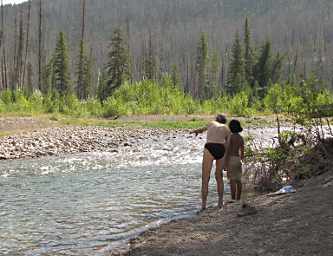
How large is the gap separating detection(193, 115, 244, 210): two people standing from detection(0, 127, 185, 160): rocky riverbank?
13167 millimetres

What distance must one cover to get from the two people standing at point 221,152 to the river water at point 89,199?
85 cm

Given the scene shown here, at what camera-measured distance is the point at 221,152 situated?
9.80 metres

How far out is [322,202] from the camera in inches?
304

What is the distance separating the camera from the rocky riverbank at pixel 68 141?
22.0m

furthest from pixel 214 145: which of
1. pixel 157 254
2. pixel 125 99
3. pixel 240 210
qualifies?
pixel 125 99

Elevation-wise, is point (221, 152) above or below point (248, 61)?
below

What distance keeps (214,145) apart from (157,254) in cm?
348

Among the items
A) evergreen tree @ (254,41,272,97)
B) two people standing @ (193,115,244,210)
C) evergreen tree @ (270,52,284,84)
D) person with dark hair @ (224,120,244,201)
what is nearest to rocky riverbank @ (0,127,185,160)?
two people standing @ (193,115,244,210)

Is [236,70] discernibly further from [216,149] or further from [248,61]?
[216,149]

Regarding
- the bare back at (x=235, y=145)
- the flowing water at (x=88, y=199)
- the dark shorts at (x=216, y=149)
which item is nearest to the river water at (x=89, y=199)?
the flowing water at (x=88, y=199)

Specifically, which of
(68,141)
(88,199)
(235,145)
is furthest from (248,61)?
(235,145)

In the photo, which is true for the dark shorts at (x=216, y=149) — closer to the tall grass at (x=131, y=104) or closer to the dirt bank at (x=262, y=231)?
the dirt bank at (x=262, y=231)

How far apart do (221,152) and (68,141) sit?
16.3 metres

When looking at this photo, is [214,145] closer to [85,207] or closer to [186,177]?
[85,207]
